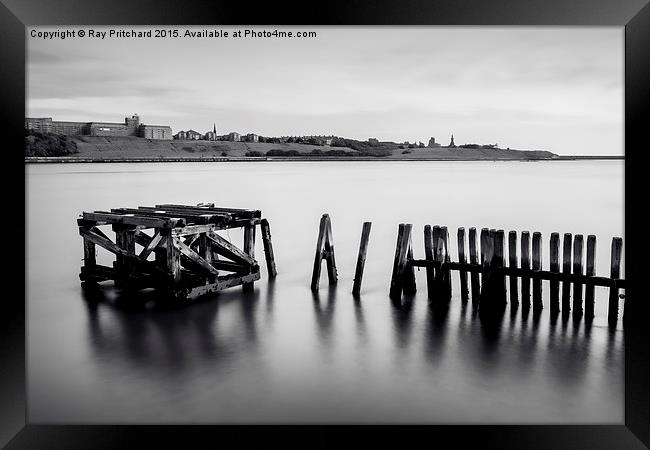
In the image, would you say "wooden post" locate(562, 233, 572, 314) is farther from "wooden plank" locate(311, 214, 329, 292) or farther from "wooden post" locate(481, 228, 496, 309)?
"wooden plank" locate(311, 214, 329, 292)

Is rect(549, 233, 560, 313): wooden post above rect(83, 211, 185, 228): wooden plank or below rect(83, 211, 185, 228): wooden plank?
A: below

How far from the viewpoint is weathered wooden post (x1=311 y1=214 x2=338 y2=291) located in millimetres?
A: 12041

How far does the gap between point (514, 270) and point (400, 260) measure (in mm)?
2106

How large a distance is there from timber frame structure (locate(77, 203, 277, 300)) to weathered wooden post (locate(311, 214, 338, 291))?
111 centimetres

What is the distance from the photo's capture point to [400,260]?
36.9ft

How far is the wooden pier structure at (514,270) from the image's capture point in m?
9.33

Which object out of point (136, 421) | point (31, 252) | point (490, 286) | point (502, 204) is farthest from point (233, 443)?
point (502, 204)

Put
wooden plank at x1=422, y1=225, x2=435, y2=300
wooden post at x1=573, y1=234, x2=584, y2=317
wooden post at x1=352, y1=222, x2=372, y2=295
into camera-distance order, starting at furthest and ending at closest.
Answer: wooden post at x1=352, y1=222, x2=372, y2=295, wooden plank at x1=422, y1=225, x2=435, y2=300, wooden post at x1=573, y1=234, x2=584, y2=317

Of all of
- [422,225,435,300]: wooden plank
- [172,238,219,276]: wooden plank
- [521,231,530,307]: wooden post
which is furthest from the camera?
[422,225,435,300]: wooden plank

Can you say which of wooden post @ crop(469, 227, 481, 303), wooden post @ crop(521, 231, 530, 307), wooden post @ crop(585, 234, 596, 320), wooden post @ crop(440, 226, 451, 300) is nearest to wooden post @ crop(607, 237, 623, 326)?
wooden post @ crop(585, 234, 596, 320)

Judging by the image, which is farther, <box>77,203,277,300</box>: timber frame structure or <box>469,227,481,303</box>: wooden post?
<box>77,203,277,300</box>: timber frame structure

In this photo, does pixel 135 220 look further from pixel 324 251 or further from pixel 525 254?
pixel 525 254

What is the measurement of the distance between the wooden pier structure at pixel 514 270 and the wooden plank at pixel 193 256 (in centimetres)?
321
